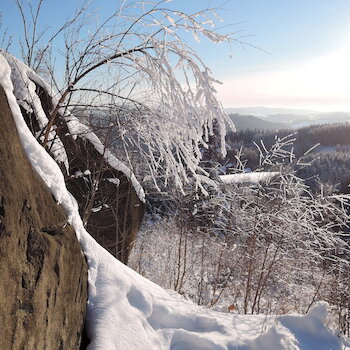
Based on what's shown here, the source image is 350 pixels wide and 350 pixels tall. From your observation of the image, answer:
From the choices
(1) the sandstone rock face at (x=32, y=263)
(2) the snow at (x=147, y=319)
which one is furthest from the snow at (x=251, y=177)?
(1) the sandstone rock face at (x=32, y=263)

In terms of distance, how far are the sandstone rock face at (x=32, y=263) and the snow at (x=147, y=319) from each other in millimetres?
133

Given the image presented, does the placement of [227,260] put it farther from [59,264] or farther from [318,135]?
[318,135]

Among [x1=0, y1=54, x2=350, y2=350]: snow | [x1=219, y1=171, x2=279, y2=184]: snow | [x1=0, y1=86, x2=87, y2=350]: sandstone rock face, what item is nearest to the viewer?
[x1=0, y1=86, x2=87, y2=350]: sandstone rock face

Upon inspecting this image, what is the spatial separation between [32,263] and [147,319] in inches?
42.2

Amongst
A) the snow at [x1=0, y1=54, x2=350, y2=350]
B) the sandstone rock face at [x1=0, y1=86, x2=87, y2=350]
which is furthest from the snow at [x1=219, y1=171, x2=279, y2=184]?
the sandstone rock face at [x1=0, y1=86, x2=87, y2=350]

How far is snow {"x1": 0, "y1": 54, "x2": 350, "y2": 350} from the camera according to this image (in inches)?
70.7

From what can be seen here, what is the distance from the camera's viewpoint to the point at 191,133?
202cm

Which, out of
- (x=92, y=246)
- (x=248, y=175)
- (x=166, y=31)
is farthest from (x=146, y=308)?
(x=248, y=175)

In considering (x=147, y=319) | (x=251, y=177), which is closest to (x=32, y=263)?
(x=147, y=319)

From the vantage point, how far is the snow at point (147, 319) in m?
1.80

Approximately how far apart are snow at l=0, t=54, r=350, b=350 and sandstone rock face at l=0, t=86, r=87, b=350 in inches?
5.2

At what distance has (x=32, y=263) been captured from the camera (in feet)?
4.58

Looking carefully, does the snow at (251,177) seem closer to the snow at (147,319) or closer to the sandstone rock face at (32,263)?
the snow at (147,319)

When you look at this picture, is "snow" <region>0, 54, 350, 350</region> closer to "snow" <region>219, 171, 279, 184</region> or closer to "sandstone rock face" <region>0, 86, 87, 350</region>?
"sandstone rock face" <region>0, 86, 87, 350</region>
